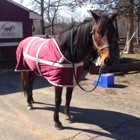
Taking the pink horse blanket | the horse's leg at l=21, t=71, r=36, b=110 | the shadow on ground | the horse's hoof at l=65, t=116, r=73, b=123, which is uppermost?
the pink horse blanket

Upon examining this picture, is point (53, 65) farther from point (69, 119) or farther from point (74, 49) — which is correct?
point (69, 119)

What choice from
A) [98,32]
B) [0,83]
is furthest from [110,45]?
[0,83]

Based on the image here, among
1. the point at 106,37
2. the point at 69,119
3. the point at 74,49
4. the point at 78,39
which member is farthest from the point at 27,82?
the point at 106,37

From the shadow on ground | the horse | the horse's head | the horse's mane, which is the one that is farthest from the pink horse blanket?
the shadow on ground

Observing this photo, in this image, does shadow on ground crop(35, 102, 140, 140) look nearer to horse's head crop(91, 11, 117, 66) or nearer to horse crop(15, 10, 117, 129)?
horse crop(15, 10, 117, 129)

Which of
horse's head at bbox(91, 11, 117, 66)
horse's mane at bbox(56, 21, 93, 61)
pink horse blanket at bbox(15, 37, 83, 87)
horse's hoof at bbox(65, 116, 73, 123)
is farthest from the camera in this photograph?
horse's hoof at bbox(65, 116, 73, 123)

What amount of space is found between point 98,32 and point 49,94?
10.4 ft

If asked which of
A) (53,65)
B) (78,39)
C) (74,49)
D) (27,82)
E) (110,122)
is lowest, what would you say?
(110,122)

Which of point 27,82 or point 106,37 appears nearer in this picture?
point 106,37

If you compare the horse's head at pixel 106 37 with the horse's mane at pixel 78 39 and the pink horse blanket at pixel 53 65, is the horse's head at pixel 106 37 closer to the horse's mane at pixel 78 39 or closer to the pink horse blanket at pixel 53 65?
the horse's mane at pixel 78 39

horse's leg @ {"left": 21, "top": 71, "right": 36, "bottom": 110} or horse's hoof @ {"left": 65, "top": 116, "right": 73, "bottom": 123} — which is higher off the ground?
horse's leg @ {"left": 21, "top": 71, "right": 36, "bottom": 110}

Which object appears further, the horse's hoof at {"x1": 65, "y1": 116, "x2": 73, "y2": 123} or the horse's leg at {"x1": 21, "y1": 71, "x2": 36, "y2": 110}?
the horse's leg at {"x1": 21, "y1": 71, "x2": 36, "y2": 110}

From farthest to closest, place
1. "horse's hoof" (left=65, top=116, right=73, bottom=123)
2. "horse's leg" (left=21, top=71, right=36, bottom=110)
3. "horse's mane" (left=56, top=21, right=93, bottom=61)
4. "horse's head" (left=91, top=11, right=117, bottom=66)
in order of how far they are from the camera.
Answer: "horse's leg" (left=21, top=71, right=36, bottom=110) → "horse's hoof" (left=65, top=116, right=73, bottom=123) → "horse's mane" (left=56, top=21, right=93, bottom=61) → "horse's head" (left=91, top=11, right=117, bottom=66)

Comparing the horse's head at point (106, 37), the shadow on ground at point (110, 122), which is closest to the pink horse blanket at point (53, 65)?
the horse's head at point (106, 37)
